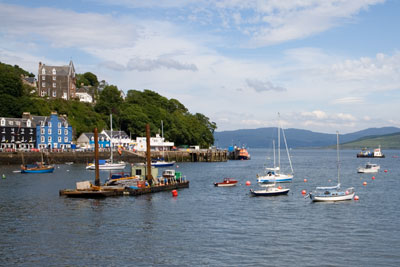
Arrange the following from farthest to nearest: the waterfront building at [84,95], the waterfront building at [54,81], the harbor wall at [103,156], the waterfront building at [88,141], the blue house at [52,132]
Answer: the waterfront building at [84,95], the waterfront building at [54,81], the waterfront building at [88,141], the blue house at [52,132], the harbor wall at [103,156]

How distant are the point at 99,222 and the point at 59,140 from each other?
332ft

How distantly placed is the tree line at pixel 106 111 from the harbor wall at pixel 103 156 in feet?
54.4

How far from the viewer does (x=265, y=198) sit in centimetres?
5862

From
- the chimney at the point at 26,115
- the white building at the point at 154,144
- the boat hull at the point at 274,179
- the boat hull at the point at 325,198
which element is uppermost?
the chimney at the point at 26,115

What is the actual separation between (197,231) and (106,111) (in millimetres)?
139316

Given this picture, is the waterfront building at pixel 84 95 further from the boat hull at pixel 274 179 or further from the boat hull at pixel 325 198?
the boat hull at pixel 325 198

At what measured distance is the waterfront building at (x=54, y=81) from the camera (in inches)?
6668

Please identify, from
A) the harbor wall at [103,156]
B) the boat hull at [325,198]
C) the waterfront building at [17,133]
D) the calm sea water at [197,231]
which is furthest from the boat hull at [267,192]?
the waterfront building at [17,133]

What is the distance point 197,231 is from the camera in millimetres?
38969

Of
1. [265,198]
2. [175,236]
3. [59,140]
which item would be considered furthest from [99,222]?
[59,140]

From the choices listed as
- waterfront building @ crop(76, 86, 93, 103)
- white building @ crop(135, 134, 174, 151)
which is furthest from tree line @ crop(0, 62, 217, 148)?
white building @ crop(135, 134, 174, 151)

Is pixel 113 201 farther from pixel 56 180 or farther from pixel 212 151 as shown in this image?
pixel 212 151

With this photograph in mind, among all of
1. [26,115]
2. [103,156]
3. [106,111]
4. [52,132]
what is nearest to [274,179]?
[103,156]

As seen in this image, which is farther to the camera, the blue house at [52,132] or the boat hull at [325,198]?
the blue house at [52,132]
